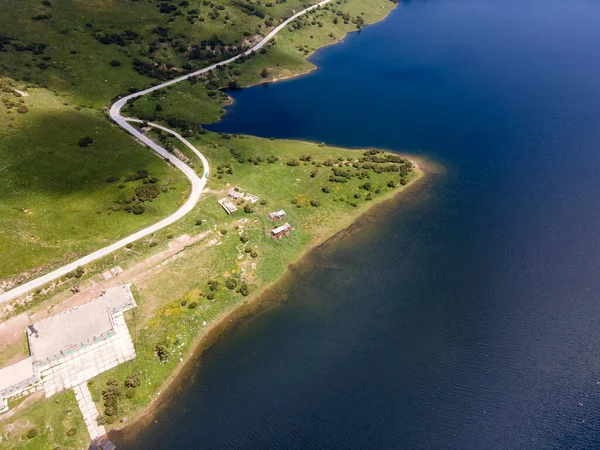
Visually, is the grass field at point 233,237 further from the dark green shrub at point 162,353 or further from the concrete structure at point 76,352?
the concrete structure at point 76,352

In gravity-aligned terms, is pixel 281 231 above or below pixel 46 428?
above

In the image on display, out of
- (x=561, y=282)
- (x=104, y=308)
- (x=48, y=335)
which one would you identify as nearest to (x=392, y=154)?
(x=561, y=282)

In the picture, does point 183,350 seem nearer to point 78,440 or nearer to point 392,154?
point 78,440

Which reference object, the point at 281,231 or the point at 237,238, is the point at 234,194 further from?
the point at 281,231

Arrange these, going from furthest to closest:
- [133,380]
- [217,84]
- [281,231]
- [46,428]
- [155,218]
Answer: [217,84]
[281,231]
[155,218]
[133,380]
[46,428]

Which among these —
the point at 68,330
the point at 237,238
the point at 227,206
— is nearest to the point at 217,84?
the point at 227,206

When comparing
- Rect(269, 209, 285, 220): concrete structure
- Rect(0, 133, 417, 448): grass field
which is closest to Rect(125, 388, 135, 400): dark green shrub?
Rect(0, 133, 417, 448): grass field

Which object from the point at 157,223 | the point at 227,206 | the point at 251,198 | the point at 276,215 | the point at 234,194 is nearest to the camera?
the point at 157,223

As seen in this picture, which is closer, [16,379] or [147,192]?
[16,379]
